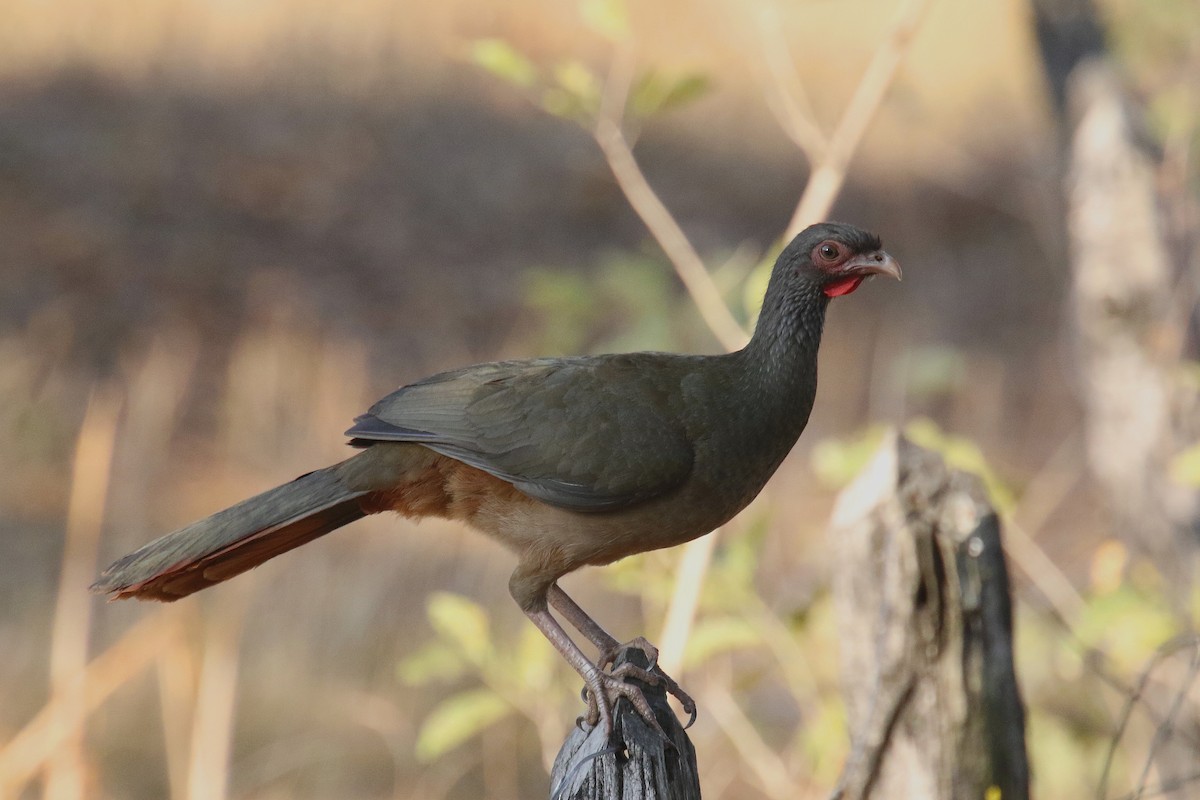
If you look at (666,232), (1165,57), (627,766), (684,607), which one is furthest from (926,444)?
(1165,57)

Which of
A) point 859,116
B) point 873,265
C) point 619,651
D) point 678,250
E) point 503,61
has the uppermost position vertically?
point 503,61

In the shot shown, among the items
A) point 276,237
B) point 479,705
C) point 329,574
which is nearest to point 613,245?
point 276,237

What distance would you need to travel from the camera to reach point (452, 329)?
12.2m

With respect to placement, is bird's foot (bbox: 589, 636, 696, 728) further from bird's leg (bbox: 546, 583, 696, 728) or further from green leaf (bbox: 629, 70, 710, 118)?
green leaf (bbox: 629, 70, 710, 118)

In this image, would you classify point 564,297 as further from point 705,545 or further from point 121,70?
point 121,70

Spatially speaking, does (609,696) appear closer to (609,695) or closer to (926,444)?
(609,695)

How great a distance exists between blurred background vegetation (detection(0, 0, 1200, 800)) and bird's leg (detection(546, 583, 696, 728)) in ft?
2.50

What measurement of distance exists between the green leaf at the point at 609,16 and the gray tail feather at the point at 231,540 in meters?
1.55

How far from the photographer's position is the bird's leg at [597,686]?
254cm

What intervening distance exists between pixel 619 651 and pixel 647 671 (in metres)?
0.16

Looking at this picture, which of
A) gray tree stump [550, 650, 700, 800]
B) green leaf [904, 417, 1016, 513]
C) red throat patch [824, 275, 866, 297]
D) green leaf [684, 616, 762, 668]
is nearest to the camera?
gray tree stump [550, 650, 700, 800]

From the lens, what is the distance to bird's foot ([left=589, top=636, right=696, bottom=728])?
2.76 m

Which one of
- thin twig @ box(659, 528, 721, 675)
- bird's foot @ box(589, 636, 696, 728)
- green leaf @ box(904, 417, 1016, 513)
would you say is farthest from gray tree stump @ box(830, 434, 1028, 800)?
green leaf @ box(904, 417, 1016, 513)

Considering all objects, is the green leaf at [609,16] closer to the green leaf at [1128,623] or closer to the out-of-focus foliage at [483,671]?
the out-of-focus foliage at [483,671]
